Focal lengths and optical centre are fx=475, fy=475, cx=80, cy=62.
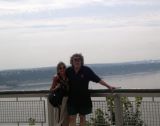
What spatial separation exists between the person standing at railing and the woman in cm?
8

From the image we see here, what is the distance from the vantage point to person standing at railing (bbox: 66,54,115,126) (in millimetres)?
7809

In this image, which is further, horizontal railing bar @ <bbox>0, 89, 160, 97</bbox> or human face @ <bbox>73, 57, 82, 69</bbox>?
human face @ <bbox>73, 57, 82, 69</bbox>

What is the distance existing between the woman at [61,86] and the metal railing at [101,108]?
336 mm

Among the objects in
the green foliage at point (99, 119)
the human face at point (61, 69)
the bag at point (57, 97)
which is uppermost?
the human face at point (61, 69)

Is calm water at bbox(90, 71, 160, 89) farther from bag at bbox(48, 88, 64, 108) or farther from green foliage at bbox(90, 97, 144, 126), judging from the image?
bag at bbox(48, 88, 64, 108)

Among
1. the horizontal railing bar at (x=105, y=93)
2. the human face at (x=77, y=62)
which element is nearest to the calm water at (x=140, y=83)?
the horizontal railing bar at (x=105, y=93)

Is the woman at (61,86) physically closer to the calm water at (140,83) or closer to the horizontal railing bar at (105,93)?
the horizontal railing bar at (105,93)

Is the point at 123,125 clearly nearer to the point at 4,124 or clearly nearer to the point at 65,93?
the point at 65,93

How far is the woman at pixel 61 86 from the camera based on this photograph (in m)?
7.84

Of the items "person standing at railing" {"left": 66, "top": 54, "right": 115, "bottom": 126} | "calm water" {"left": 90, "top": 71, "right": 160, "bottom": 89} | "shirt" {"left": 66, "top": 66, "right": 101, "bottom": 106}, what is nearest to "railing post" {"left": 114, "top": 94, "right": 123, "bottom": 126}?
"person standing at railing" {"left": 66, "top": 54, "right": 115, "bottom": 126}

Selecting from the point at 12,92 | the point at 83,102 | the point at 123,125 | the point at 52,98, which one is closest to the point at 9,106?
the point at 12,92

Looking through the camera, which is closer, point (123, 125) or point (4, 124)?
point (123, 125)

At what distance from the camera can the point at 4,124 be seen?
28.7 feet

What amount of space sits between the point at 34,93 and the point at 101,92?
130cm
